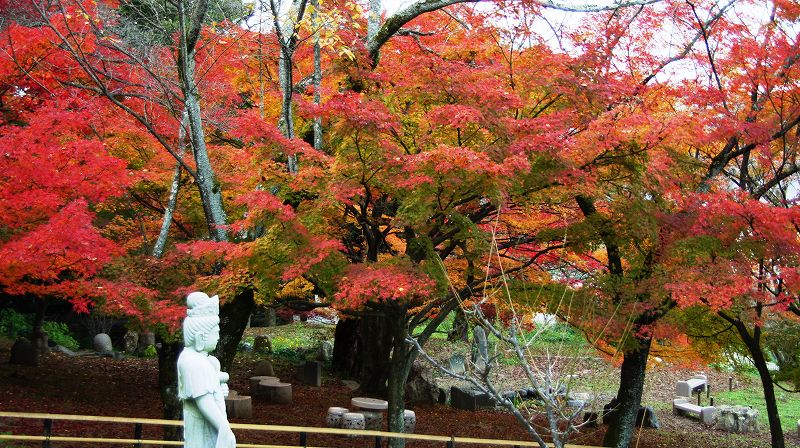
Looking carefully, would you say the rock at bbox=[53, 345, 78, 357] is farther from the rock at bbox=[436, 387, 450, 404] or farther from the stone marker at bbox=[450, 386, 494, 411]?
the stone marker at bbox=[450, 386, 494, 411]

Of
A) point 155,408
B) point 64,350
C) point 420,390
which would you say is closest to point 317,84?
point 155,408

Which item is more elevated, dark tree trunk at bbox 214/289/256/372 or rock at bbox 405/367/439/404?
dark tree trunk at bbox 214/289/256/372

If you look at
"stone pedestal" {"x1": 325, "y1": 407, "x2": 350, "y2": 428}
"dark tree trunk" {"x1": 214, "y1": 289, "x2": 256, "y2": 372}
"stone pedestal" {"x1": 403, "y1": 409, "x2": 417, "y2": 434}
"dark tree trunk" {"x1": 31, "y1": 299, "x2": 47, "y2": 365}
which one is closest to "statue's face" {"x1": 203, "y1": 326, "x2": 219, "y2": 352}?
"dark tree trunk" {"x1": 214, "y1": 289, "x2": 256, "y2": 372}

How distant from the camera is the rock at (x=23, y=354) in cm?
1722

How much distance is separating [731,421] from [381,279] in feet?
43.0

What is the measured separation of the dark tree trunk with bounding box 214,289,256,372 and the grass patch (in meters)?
14.5

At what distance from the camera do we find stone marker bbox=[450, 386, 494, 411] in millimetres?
18859

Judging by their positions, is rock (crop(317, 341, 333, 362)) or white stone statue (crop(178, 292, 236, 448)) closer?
white stone statue (crop(178, 292, 236, 448))

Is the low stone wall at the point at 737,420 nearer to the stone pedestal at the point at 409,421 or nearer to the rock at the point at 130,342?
the stone pedestal at the point at 409,421

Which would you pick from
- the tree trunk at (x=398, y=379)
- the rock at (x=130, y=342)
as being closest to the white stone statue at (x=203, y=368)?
the tree trunk at (x=398, y=379)

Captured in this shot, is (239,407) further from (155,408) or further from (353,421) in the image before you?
(353,421)

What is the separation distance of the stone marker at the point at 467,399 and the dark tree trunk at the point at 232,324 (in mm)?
8576

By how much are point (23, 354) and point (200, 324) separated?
14.4 meters

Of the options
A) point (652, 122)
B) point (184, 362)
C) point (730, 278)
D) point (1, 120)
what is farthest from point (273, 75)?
point (184, 362)
